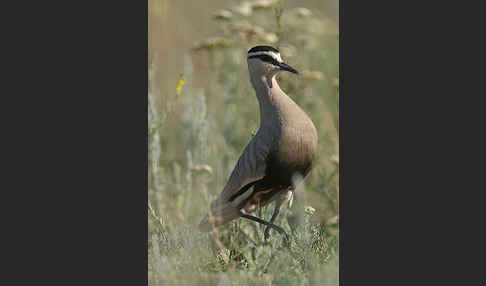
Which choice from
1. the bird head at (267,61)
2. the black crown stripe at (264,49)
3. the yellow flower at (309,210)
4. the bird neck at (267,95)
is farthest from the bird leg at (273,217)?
the black crown stripe at (264,49)

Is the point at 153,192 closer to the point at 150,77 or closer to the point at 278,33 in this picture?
the point at 150,77

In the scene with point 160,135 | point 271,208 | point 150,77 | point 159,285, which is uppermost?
point 150,77

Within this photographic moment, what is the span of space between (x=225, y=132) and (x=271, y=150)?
132 centimetres

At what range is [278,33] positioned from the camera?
18.1ft

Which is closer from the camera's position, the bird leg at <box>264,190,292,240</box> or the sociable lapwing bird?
the sociable lapwing bird

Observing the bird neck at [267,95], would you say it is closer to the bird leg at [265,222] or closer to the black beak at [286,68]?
the black beak at [286,68]

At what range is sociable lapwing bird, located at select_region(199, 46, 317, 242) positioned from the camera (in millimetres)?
4855

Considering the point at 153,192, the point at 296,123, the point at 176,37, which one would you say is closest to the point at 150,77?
the point at 176,37

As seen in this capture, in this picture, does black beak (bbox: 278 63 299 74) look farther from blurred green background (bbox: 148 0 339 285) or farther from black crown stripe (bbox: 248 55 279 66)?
blurred green background (bbox: 148 0 339 285)

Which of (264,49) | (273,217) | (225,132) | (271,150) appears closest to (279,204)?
(273,217)

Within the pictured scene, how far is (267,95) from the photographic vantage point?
16.2 ft

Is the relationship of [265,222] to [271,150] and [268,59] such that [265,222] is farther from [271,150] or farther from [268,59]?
[268,59]

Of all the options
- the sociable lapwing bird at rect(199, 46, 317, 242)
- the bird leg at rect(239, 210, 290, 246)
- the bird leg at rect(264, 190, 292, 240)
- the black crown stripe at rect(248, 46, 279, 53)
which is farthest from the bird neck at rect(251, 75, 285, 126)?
the bird leg at rect(239, 210, 290, 246)

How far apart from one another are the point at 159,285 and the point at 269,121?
3.93ft
